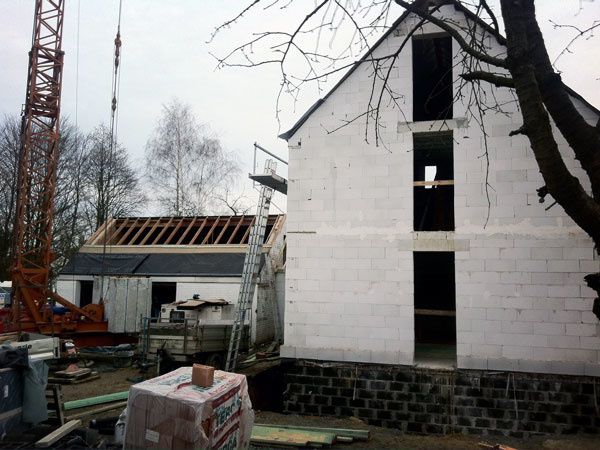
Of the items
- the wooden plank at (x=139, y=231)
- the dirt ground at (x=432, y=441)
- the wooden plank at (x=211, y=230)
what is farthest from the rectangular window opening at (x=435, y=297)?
the wooden plank at (x=139, y=231)

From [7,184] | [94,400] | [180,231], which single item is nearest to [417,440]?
[94,400]

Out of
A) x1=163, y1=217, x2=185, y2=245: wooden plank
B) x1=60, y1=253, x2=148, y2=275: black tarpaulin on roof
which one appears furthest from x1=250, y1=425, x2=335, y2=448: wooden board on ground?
x1=163, y1=217, x2=185, y2=245: wooden plank

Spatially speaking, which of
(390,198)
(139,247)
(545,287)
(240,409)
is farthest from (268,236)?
(240,409)

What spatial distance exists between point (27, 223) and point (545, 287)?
683 inches

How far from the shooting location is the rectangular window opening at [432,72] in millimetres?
10945

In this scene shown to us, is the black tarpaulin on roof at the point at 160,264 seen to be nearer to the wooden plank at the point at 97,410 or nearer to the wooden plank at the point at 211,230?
the wooden plank at the point at 211,230

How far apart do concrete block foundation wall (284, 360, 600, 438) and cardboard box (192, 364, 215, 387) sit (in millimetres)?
5391

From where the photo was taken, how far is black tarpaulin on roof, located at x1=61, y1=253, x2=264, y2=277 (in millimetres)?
17734

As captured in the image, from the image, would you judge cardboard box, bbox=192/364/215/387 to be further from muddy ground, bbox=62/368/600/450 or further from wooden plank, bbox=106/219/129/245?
wooden plank, bbox=106/219/129/245

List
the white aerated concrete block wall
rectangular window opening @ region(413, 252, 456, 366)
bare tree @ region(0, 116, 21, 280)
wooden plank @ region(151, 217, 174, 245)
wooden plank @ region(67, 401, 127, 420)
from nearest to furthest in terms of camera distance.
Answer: the white aerated concrete block wall → wooden plank @ region(67, 401, 127, 420) → rectangular window opening @ region(413, 252, 456, 366) → wooden plank @ region(151, 217, 174, 245) → bare tree @ region(0, 116, 21, 280)

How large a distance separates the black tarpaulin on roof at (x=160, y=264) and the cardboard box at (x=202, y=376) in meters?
12.2

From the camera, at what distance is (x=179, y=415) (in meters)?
4.36

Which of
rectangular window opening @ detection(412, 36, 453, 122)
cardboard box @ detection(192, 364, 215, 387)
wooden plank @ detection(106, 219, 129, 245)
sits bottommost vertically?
cardboard box @ detection(192, 364, 215, 387)

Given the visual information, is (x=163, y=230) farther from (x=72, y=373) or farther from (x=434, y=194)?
(x=434, y=194)
